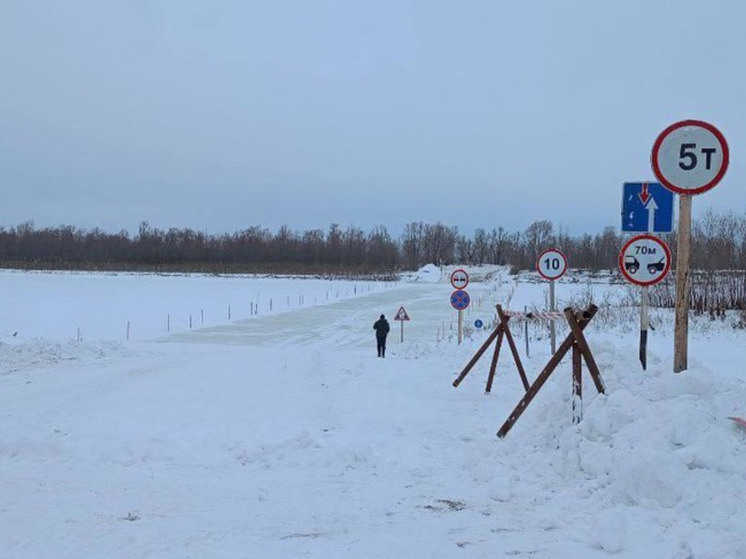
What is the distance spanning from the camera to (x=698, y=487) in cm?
484

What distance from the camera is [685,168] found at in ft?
21.8

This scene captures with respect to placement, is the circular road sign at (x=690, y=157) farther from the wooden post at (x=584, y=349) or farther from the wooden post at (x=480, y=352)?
the wooden post at (x=480, y=352)

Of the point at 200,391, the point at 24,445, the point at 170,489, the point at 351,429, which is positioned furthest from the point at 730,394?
the point at 200,391

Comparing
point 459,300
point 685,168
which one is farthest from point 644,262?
point 459,300

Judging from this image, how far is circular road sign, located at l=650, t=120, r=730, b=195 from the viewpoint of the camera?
6504 millimetres

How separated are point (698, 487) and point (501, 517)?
4.78 ft

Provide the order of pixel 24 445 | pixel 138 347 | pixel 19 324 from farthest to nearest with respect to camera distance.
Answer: pixel 19 324 → pixel 138 347 → pixel 24 445

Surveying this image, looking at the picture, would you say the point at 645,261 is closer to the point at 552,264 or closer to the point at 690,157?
the point at 690,157

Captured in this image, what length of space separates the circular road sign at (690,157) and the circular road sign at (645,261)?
2.32 meters

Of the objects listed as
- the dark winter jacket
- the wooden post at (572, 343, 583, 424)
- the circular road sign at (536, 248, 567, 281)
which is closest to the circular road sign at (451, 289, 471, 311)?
the dark winter jacket

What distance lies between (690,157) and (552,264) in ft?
22.2

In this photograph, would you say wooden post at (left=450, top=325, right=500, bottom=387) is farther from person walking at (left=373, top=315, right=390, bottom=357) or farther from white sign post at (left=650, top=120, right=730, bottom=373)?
person walking at (left=373, top=315, right=390, bottom=357)

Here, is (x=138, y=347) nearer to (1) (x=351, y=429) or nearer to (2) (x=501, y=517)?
(1) (x=351, y=429)

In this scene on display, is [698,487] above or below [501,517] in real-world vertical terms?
above
